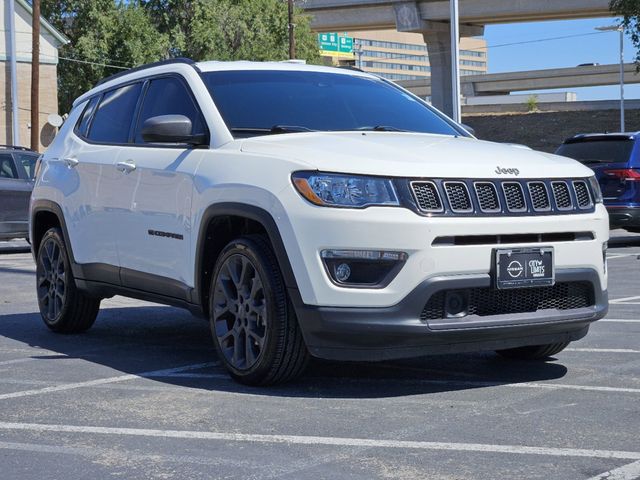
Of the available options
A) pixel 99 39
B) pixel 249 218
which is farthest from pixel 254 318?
pixel 99 39

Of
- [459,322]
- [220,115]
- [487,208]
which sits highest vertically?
[220,115]

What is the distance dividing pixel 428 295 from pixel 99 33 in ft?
156

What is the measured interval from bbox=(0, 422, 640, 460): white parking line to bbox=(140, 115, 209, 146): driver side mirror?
191 centimetres

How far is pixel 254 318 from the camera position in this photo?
6.29 metres

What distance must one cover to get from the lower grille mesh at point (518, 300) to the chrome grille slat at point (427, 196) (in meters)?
0.42

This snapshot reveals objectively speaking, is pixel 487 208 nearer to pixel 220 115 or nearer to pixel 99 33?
pixel 220 115

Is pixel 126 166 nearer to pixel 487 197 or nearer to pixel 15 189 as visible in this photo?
pixel 487 197

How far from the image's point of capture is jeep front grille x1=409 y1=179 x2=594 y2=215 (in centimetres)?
582

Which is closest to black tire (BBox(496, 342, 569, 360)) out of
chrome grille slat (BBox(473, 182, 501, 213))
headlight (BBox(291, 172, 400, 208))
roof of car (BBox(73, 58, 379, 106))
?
chrome grille slat (BBox(473, 182, 501, 213))

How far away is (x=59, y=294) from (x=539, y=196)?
394cm

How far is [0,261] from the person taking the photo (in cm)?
1694

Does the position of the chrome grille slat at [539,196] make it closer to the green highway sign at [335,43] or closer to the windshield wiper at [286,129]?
the windshield wiper at [286,129]

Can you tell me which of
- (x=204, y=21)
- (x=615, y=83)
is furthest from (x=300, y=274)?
(x=615, y=83)

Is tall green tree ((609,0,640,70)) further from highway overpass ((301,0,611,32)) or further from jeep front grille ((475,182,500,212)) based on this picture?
jeep front grille ((475,182,500,212))
